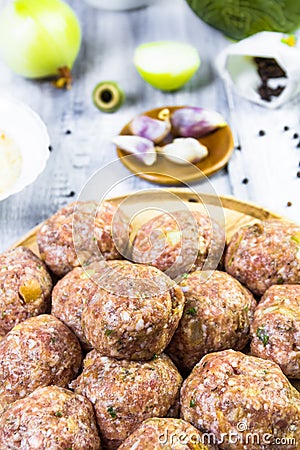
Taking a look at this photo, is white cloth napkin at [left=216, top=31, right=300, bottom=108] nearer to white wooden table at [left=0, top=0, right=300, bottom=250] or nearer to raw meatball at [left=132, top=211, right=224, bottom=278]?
white wooden table at [left=0, top=0, right=300, bottom=250]

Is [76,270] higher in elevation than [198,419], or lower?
higher

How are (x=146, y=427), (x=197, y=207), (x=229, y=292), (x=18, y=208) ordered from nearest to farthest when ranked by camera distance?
(x=146, y=427) → (x=229, y=292) → (x=197, y=207) → (x=18, y=208)

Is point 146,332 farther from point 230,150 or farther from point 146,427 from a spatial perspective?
point 230,150

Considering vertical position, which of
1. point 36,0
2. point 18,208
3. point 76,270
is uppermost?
point 36,0

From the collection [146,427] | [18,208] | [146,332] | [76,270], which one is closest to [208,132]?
[18,208]

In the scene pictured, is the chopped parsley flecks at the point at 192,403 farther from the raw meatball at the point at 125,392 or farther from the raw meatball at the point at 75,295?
the raw meatball at the point at 75,295

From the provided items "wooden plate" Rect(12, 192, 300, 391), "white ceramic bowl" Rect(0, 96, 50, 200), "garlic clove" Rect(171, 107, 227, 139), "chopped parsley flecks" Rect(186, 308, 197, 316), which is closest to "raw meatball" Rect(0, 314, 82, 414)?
"chopped parsley flecks" Rect(186, 308, 197, 316)

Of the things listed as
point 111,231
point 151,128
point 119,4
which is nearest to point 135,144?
point 151,128
